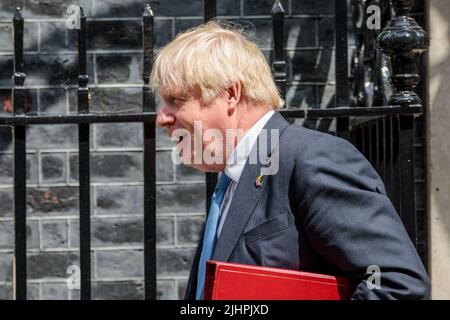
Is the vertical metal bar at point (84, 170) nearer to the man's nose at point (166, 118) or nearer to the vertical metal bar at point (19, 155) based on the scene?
the vertical metal bar at point (19, 155)

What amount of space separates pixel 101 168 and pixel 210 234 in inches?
86.8

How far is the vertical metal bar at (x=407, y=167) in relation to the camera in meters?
3.14

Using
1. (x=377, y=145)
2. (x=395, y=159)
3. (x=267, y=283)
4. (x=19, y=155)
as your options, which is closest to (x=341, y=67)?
(x=395, y=159)

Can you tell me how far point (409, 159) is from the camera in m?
3.14

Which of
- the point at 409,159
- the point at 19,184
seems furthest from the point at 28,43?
the point at 409,159

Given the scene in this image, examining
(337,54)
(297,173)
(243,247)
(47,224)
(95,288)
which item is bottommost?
(95,288)

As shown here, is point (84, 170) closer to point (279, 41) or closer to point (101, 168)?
point (279, 41)

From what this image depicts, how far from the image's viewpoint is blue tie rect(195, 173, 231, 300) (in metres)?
2.45

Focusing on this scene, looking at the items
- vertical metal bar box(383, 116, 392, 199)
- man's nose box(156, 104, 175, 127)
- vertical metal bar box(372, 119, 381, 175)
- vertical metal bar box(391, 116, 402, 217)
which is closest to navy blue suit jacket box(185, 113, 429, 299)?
man's nose box(156, 104, 175, 127)

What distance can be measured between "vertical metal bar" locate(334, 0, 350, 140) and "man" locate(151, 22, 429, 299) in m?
0.77

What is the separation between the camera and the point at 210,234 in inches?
97.2

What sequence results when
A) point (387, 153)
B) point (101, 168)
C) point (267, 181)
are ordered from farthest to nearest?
point (101, 168), point (387, 153), point (267, 181)
